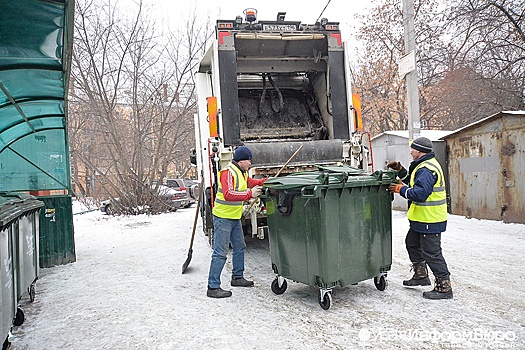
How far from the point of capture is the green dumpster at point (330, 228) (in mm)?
3664

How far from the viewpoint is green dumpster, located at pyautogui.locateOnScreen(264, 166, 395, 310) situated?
3.66m

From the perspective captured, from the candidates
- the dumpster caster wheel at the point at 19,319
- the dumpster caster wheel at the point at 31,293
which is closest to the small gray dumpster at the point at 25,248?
the dumpster caster wheel at the point at 31,293

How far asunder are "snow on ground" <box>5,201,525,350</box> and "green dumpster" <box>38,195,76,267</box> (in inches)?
7.9

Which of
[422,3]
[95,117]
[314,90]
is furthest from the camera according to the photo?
[422,3]

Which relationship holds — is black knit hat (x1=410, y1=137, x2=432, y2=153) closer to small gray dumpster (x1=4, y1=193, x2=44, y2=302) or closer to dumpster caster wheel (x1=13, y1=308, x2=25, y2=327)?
small gray dumpster (x1=4, y1=193, x2=44, y2=302)

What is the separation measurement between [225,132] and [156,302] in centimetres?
230

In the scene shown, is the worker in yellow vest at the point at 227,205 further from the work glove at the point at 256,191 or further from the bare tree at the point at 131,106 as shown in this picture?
the bare tree at the point at 131,106

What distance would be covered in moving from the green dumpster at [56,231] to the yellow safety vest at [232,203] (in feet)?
9.48

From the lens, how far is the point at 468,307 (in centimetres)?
367

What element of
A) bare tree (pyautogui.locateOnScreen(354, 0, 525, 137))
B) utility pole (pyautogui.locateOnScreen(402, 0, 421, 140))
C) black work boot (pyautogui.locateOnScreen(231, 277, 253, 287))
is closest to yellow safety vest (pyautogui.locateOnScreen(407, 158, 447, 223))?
black work boot (pyautogui.locateOnScreen(231, 277, 253, 287))

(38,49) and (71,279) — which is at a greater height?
(38,49)

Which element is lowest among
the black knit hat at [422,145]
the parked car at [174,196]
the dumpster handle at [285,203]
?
the parked car at [174,196]

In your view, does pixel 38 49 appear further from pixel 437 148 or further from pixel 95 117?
pixel 95 117

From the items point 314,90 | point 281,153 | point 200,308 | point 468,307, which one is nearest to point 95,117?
point 314,90
